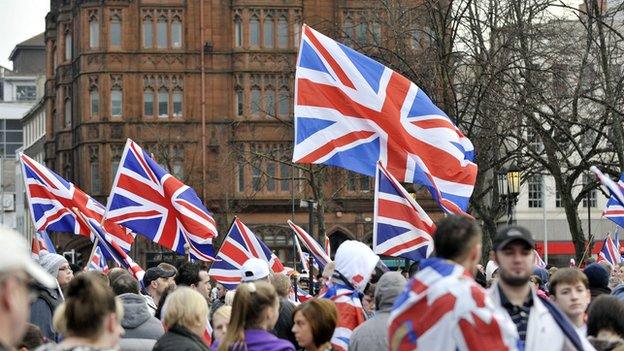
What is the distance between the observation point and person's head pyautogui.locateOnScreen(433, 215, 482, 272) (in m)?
6.91

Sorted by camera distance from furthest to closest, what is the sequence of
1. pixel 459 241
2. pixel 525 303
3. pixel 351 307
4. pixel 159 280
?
pixel 159 280
pixel 351 307
pixel 525 303
pixel 459 241

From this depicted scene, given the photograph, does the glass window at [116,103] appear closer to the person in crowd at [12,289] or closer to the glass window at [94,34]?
the glass window at [94,34]

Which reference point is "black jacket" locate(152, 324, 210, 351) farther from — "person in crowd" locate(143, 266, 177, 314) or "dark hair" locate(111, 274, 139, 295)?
"person in crowd" locate(143, 266, 177, 314)

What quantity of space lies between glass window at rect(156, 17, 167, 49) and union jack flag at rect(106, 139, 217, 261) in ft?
177

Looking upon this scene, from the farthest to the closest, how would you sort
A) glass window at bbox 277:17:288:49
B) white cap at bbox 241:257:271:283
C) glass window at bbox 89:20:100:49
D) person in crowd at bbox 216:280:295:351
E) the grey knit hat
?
glass window at bbox 89:20:100:49 → glass window at bbox 277:17:288:49 → the grey knit hat → white cap at bbox 241:257:271:283 → person in crowd at bbox 216:280:295:351

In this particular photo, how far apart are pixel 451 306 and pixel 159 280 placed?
7.56m

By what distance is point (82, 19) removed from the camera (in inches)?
2906

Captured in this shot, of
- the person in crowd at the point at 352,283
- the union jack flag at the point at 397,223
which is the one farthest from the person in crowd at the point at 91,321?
the union jack flag at the point at 397,223

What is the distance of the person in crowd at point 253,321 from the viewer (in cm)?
899

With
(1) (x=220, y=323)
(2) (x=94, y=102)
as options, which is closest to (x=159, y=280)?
(1) (x=220, y=323)

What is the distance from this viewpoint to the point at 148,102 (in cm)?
7306

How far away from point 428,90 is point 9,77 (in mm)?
93752

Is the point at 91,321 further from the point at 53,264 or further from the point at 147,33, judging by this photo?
the point at 147,33

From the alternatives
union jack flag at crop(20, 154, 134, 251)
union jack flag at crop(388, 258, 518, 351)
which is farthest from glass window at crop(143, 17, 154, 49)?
union jack flag at crop(388, 258, 518, 351)
